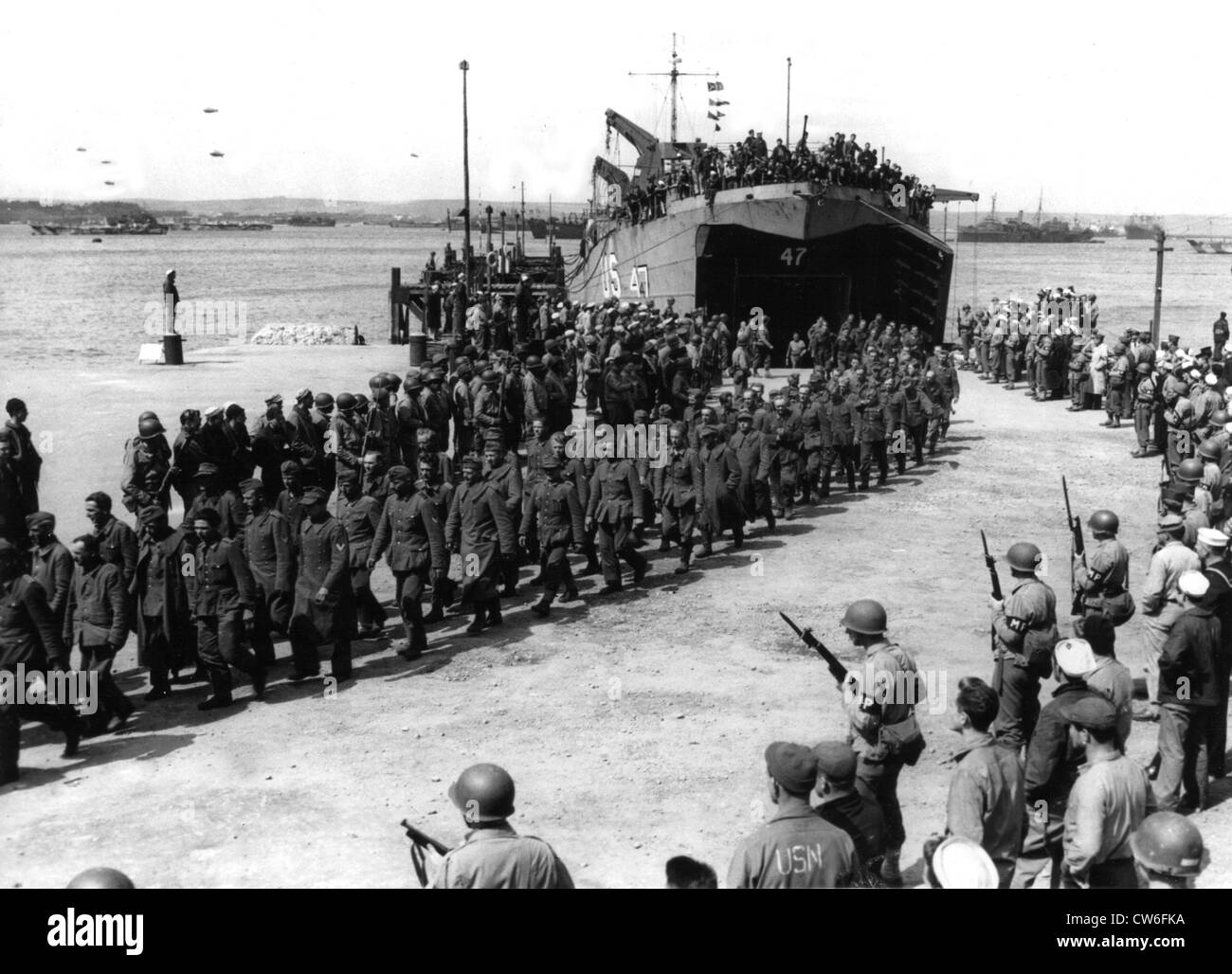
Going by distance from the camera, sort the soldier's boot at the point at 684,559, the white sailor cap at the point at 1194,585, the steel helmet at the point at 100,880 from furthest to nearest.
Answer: the soldier's boot at the point at 684,559
the white sailor cap at the point at 1194,585
the steel helmet at the point at 100,880

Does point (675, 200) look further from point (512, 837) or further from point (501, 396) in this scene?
point (512, 837)

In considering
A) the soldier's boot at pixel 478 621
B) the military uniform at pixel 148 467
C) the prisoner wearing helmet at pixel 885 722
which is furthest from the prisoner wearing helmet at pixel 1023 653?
the military uniform at pixel 148 467

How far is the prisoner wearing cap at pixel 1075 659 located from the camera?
5746 millimetres

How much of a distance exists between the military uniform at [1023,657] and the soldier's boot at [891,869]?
1.35 meters

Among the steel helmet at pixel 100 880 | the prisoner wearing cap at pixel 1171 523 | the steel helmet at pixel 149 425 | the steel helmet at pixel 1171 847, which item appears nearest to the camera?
the steel helmet at pixel 100 880

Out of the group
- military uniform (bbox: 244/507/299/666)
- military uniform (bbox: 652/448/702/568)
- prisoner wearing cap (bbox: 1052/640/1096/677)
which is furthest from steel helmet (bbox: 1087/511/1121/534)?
military uniform (bbox: 244/507/299/666)

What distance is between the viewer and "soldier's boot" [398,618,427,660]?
32.1ft

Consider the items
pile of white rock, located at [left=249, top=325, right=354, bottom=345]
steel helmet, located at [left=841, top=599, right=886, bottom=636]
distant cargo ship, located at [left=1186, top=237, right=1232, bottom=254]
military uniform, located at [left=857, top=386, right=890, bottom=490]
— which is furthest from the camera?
distant cargo ship, located at [left=1186, top=237, right=1232, bottom=254]

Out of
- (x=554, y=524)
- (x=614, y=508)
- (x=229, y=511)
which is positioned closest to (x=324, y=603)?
(x=229, y=511)

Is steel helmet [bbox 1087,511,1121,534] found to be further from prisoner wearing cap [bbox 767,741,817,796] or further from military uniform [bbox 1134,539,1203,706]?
prisoner wearing cap [bbox 767,741,817,796]

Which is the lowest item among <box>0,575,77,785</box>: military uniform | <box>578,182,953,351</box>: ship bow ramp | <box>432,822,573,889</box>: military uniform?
<box>0,575,77,785</box>: military uniform

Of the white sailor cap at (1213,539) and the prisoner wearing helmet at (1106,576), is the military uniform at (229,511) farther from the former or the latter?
the white sailor cap at (1213,539)

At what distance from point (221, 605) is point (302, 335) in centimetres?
3096

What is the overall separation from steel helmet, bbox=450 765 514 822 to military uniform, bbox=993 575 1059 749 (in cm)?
354
